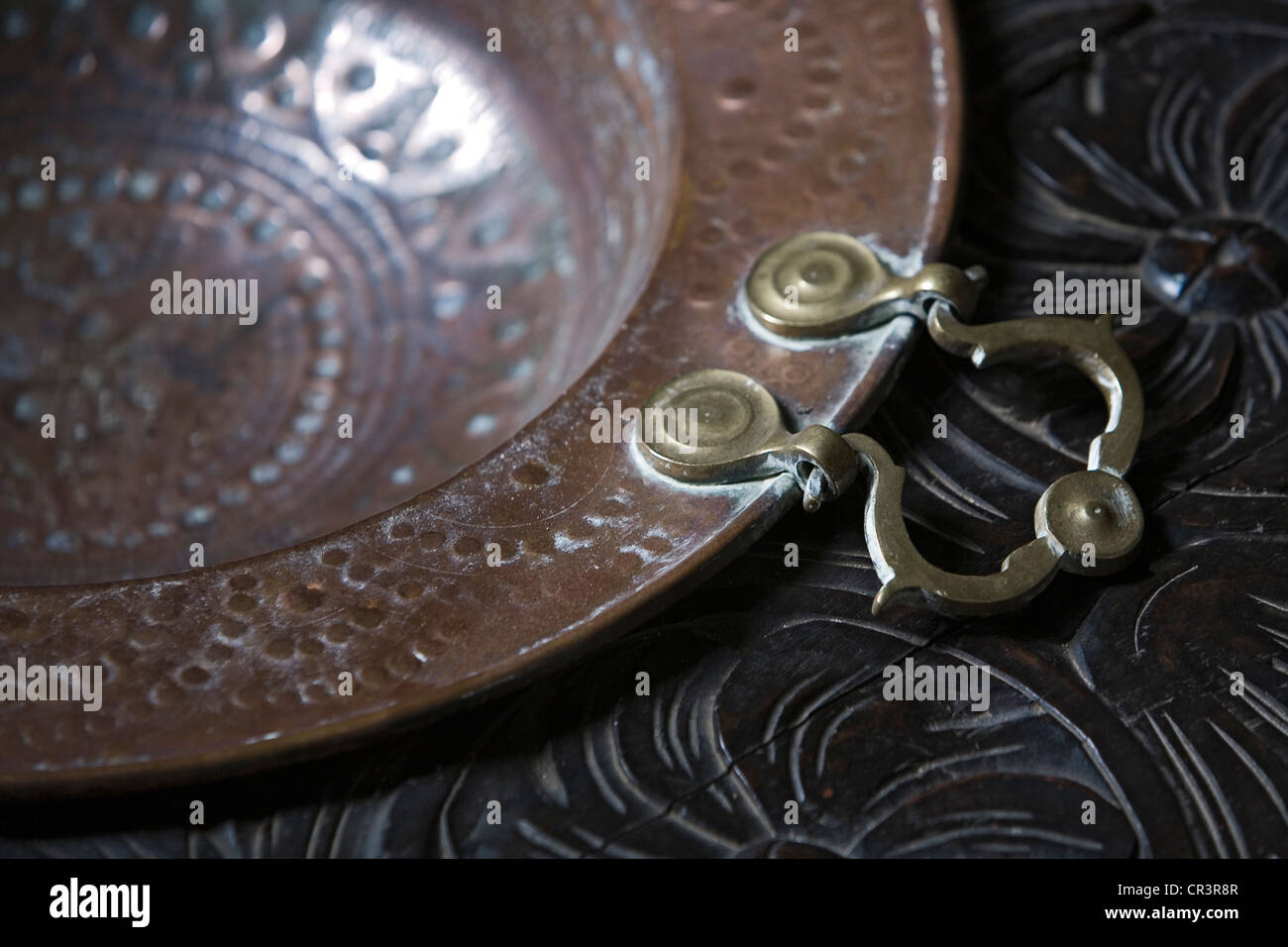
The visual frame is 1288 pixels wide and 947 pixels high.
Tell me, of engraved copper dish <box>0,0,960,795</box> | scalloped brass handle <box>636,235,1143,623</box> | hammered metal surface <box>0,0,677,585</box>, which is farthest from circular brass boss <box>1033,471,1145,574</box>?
hammered metal surface <box>0,0,677,585</box>

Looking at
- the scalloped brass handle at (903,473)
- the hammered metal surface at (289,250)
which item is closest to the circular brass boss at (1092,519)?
the scalloped brass handle at (903,473)

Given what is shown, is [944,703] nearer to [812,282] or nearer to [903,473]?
[903,473]

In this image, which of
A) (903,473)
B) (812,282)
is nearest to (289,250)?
(812,282)

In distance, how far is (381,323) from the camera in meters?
1.26

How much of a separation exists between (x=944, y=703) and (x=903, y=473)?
0.48ft

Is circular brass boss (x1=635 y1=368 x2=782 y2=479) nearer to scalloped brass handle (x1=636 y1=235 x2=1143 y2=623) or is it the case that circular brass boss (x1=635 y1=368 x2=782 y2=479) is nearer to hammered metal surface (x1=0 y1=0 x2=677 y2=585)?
scalloped brass handle (x1=636 y1=235 x2=1143 y2=623)

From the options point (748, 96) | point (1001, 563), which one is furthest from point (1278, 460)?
point (748, 96)

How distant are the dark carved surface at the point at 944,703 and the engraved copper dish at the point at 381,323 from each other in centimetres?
4

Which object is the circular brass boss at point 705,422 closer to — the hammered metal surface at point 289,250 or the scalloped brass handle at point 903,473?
the scalloped brass handle at point 903,473

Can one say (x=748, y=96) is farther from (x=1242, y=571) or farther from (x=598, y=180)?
(x=1242, y=571)

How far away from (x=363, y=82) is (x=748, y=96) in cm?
43

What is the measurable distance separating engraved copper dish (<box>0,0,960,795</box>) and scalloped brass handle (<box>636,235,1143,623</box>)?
1.0 inches

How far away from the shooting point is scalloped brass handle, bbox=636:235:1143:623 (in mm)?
857

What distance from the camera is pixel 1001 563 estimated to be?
0.89m
